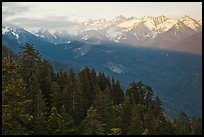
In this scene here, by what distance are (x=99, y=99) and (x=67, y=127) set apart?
1212 centimetres

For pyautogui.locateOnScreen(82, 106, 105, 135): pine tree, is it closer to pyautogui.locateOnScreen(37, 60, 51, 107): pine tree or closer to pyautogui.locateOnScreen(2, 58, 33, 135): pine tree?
pyautogui.locateOnScreen(37, 60, 51, 107): pine tree

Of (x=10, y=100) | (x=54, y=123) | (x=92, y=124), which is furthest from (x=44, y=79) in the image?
(x=10, y=100)

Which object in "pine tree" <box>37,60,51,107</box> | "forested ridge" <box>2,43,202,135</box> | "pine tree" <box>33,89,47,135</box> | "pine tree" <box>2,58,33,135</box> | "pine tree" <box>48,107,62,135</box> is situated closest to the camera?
"pine tree" <box>2,58,33,135</box>

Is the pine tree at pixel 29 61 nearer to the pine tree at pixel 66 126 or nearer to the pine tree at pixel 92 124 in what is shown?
the pine tree at pixel 66 126

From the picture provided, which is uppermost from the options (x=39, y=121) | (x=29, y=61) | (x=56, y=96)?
(x=29, y=61)

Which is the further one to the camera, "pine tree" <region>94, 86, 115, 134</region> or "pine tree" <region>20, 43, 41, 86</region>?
"pine tree" <region>20, 43, 41, 86</region>

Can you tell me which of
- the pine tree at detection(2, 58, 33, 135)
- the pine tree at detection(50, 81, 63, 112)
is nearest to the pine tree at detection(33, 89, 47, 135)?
the pine tree at detection(50, 81, 63, 112)

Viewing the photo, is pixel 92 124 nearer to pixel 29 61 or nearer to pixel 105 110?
pixel 105 110

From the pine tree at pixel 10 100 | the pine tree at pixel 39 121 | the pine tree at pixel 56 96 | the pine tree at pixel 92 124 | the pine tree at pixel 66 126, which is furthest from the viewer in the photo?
the pine tree at pixel 56 96

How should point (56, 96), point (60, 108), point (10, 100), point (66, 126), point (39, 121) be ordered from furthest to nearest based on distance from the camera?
point (56, 96) < point (60, 108) < point (66, 126) < point (39, 121) < point (10, 100)

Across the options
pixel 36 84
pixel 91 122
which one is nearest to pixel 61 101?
pixel 36 84

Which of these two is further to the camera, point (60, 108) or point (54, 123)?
point (60, 108)

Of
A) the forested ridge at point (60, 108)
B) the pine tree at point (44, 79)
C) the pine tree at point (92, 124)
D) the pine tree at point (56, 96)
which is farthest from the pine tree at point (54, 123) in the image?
the pine tree at point (44, 79)

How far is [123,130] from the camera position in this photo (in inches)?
3130
